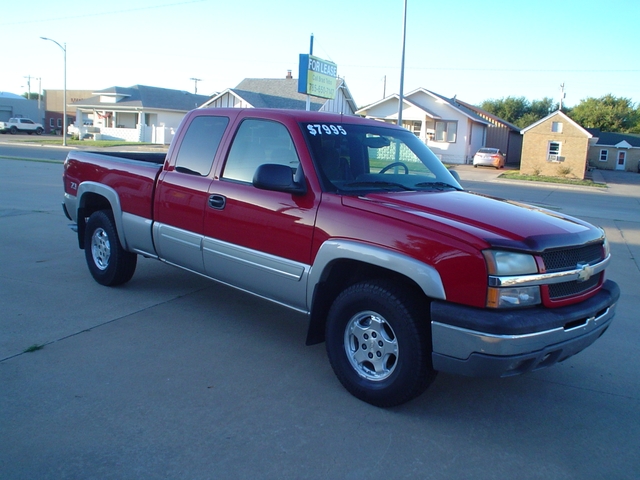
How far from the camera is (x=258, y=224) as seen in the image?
4762 millimetres

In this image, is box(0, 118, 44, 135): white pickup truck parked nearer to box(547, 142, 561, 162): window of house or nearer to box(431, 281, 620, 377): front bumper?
box(547, 142, 561, 162): window of house

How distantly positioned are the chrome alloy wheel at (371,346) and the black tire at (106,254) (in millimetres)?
3221

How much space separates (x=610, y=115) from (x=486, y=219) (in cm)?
8235

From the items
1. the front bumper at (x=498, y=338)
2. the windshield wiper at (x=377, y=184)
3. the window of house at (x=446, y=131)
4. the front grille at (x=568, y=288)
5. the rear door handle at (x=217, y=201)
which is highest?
the window of house at (x=446, y=131)

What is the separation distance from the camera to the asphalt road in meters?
3.42

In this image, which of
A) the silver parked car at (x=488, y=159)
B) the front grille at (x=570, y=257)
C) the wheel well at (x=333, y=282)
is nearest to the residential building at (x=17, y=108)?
the silver parked car at (x=488, y=159)

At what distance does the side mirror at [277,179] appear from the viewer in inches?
172

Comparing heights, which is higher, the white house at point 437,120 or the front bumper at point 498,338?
the white house at point 437,120

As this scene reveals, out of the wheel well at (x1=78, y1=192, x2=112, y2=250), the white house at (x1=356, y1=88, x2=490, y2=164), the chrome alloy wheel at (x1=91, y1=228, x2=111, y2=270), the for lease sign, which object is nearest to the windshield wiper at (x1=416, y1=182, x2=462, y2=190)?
the chrome alloy wheel at (x1=91, y1=228, x2=111, y2=270)

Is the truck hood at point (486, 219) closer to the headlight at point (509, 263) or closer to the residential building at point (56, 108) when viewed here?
the headlight at point (509, 263)

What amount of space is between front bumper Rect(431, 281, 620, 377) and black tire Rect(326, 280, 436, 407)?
174 mm

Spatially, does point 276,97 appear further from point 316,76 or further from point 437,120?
point 316,76

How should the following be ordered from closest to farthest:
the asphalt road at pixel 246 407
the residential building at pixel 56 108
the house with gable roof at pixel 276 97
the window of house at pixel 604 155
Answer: the asphalt road at pixel 246 407 < the house with gable roof at pixel 276 97 < the window of house at pixel 604 155 < the residential building at pixel 56 108

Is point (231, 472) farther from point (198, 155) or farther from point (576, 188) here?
point (576, 188)
